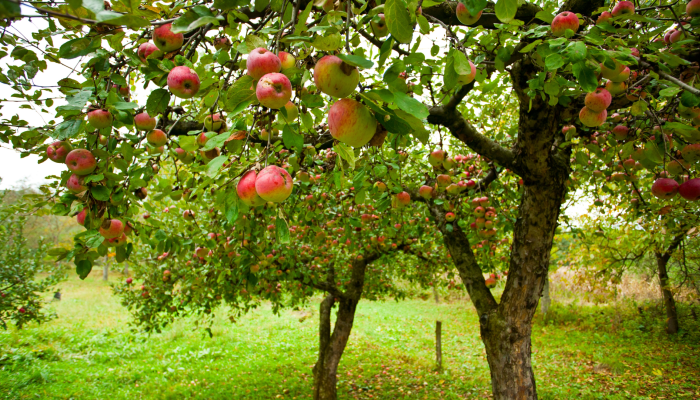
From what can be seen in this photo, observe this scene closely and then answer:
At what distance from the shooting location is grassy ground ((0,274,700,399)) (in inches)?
273

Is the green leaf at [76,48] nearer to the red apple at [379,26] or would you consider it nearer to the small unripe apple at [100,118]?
the small unripe apple at [100,118]

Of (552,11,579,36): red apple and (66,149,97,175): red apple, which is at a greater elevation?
(552,11,579,36): red apple

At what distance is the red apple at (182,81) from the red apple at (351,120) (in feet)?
1.61

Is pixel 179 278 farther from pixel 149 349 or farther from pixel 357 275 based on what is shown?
pixel 149 349

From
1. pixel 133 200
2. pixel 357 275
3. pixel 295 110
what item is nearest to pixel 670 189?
pixel 295 110

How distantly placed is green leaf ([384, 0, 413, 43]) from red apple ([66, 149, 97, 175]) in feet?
3.85

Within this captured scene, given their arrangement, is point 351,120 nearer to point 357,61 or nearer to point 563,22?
point 357,61

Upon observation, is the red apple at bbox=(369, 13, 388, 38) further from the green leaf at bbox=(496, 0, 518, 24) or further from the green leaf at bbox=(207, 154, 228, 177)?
the green leaf at bbox=(207, 154, 228, 177)

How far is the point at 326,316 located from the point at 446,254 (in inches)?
110

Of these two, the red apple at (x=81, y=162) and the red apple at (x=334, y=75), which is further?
the red apple at (x=81, y=162)

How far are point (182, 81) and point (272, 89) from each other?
1.41 ft

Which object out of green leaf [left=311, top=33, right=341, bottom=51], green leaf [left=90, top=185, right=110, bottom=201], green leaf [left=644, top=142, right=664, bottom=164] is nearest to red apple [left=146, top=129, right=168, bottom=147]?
green leaf [left=90, top=185, right=110, bottom=201]

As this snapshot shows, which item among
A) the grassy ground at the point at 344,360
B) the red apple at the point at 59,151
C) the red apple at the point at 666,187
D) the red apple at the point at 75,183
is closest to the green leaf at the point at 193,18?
the red apple at the point at 75,183

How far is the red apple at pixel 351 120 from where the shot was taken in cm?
91
